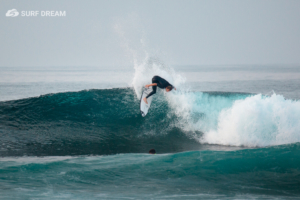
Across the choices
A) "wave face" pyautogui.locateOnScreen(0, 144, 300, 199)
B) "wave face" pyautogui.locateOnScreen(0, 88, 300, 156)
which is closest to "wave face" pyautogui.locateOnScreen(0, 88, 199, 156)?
"wave face" pyautogui.locateOnScreen(0, 88, 300, 156)

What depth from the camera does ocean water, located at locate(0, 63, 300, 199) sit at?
5359mm

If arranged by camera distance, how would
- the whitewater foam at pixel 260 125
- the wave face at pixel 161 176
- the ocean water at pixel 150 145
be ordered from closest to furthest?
the wave face at pixel 161 176
the ocean water at pixel 150 145
the whitewater foam at pixel 260 125

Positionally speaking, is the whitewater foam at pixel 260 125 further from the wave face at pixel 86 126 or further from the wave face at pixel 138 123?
the wave face at pixel 86 126

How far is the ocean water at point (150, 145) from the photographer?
536cm

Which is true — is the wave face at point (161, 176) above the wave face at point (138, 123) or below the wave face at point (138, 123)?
below

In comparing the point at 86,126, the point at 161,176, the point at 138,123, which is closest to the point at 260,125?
the point at 138,123

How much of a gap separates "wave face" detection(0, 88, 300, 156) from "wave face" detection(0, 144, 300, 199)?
45.5 inches

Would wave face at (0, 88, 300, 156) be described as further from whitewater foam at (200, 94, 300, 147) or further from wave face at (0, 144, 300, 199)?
wave face at (0, 144, 300, 199)

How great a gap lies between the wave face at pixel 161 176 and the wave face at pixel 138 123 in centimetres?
116

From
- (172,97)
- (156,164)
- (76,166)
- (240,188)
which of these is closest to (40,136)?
(76,166)

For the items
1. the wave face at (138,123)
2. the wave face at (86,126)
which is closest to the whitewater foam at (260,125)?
the wave face at (138,123)

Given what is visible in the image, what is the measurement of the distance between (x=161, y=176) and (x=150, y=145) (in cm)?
251

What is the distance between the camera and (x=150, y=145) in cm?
834

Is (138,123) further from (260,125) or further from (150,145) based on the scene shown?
(260,125)
